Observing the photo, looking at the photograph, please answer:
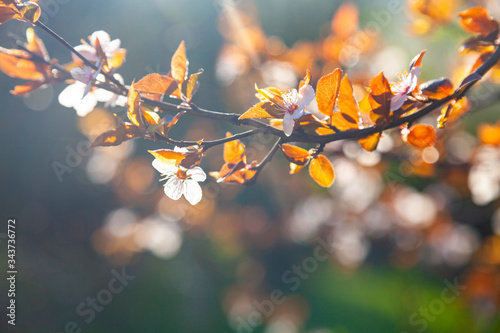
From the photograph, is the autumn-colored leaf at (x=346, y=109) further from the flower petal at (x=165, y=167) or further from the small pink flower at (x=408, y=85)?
the flower petal at (x=165, y=167)

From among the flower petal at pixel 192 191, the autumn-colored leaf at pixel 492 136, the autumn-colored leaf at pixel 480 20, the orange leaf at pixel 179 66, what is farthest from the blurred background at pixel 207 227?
the flower petal at pixel 192 191

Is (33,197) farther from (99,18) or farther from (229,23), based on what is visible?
(229,23)

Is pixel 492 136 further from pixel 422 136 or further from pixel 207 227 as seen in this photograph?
pixel 207 227

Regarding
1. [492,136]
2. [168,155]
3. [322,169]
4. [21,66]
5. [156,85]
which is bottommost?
[492,136]

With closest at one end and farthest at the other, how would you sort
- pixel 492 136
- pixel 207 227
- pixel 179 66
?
pixel 179 66 < pixel 492 136 < pixel 207 227

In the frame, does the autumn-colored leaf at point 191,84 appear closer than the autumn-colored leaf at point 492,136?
Yes

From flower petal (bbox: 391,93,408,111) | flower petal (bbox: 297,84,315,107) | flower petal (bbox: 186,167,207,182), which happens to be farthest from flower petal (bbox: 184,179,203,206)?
flower petal (bbox: 391,93,408,111)

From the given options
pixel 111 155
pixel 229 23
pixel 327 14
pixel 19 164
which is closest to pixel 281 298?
pixel 111 155

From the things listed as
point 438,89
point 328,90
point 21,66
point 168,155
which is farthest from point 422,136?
point 21,66
